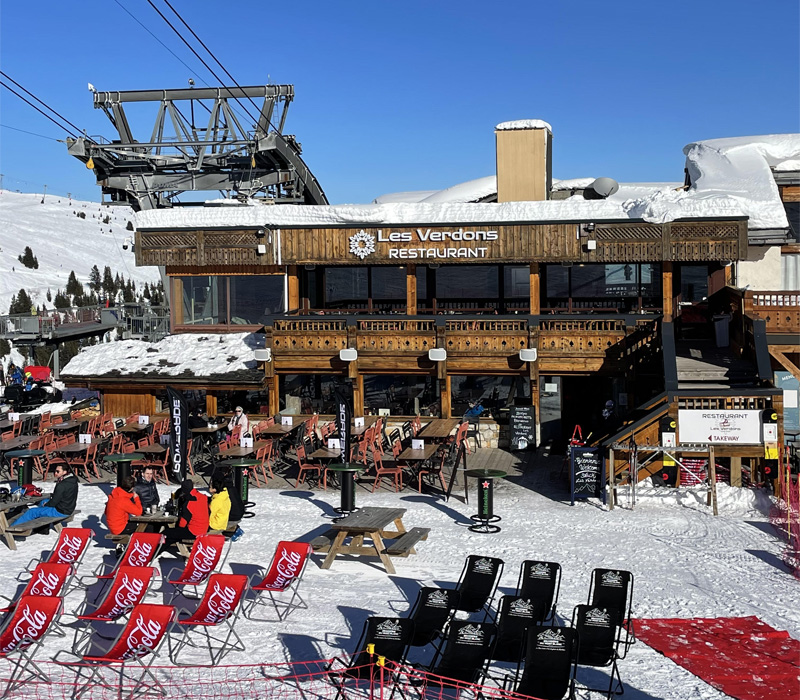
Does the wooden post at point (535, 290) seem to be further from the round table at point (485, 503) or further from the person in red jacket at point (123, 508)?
the person in red jacket at point (123, 508)

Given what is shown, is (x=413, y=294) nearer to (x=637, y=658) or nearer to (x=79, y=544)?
(x=79, y=544)

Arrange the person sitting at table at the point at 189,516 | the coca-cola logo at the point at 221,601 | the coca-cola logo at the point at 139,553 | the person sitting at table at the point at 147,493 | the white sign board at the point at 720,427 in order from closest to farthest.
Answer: the coca-cola logo at the point at 221,601
the coca-cola logo at the point at 139,553
the person sitting at table at the point at 189,516
the person sitting at table at the point at 147,493
the white sign board at the point at 720,427

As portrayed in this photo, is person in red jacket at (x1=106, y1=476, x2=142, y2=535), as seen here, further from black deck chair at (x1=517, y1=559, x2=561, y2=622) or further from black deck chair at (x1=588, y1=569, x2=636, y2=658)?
black deck chair at (x1=588, y1=569, x2=636, y2=658)

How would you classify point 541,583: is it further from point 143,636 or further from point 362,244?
point 362,244

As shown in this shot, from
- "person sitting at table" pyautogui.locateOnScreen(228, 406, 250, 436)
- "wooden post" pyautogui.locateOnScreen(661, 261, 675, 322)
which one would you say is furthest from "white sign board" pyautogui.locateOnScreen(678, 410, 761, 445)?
"person sitting at table" pyautogui.locateOnScreen(228, 406, 250, 436)

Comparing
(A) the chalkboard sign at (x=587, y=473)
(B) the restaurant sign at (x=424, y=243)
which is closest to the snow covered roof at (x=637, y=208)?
(B) the restaurant sign at (x=424, y=243)

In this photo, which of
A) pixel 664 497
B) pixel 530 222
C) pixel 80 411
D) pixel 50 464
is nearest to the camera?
pixel 664 497

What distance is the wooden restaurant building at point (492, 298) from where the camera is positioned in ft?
66.1

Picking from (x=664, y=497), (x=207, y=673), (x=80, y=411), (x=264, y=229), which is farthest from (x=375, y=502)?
(x=80, y=411)

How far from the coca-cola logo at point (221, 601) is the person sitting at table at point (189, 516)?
2.74 metres

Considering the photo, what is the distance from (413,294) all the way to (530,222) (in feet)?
10.7

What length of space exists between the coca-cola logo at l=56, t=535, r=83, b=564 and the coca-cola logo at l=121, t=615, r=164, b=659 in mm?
3288

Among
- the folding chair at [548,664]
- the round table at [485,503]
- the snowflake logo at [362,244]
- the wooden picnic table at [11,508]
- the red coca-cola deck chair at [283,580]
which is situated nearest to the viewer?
the folding chair at [548,664]

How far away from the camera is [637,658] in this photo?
8.88 metres
